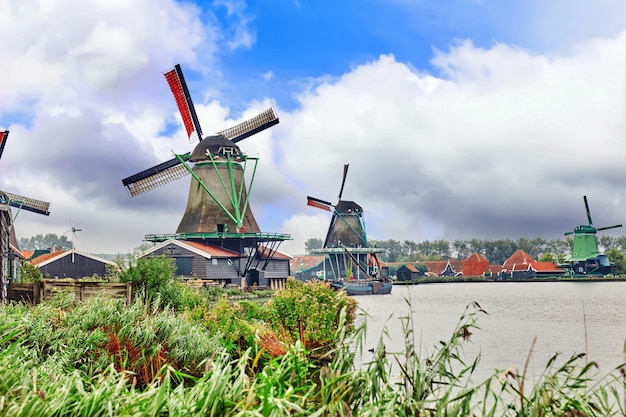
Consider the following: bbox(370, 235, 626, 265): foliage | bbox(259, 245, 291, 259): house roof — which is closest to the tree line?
bbox(370, 235, 626, 265): foliage

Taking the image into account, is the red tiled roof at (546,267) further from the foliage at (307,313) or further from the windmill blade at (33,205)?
the foliage at (307,313)

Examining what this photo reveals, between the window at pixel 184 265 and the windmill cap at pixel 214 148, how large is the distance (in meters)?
8.71

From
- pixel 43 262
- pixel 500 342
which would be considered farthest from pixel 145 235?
pixel 500 342

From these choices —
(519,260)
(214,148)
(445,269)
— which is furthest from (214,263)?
(445,269)

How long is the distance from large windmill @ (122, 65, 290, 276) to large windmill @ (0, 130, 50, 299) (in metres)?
9.46

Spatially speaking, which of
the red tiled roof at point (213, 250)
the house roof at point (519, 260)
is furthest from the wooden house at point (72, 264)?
the house roof at point (519, 260)

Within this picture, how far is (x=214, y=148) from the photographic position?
5169 centimetres

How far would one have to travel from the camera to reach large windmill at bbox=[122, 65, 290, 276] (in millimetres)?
51031

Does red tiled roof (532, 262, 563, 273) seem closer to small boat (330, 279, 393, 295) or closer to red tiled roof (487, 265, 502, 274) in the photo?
red tiled roof (487, 265, 502, 274)

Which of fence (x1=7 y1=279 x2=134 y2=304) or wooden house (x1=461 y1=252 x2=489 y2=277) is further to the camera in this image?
wooden house (x1=461 y1=252 x2=489 y2=277)

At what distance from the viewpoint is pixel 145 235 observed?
169 ft

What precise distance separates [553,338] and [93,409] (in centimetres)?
2509

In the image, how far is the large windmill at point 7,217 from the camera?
1992 cm

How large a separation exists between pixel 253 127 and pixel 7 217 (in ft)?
114
